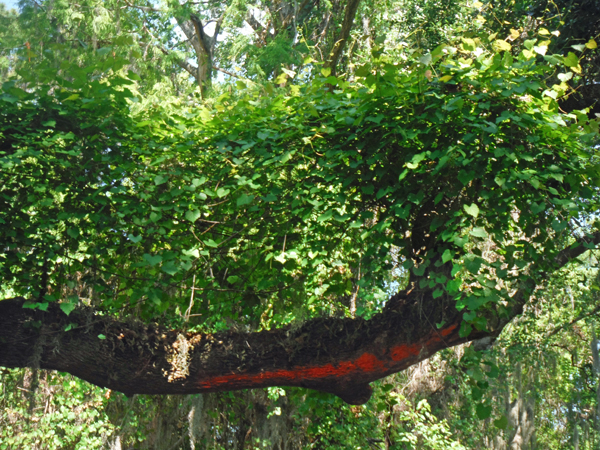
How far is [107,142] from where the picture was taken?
11.8 feet

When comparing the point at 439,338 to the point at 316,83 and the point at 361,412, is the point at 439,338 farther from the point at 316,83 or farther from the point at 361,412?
the point at 361,412

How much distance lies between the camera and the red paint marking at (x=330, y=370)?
370 cm

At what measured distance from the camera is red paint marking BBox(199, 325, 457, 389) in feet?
12.1

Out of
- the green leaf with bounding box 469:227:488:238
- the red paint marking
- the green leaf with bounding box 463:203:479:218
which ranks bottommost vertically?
the red paint marking

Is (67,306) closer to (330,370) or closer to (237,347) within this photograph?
(237,347)

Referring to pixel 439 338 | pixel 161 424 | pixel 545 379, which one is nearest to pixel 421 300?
pixel 439 338

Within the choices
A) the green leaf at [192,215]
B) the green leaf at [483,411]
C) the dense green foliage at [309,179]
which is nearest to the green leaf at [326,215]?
the dense green foliage at [309,179]

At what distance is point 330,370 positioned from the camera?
3.87 meters

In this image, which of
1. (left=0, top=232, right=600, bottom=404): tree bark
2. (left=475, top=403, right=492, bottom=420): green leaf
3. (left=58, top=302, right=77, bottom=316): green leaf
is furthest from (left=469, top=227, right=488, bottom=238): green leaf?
(left=58, top=302, right=77, bottom=316): green leaf

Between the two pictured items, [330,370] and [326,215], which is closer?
[326,215]

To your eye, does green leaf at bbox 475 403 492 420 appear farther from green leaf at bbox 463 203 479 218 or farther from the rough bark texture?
green leaf at bbox 463 203 479 218

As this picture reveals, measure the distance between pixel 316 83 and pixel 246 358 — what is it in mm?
1936

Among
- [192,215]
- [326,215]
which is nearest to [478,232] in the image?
[326,215]

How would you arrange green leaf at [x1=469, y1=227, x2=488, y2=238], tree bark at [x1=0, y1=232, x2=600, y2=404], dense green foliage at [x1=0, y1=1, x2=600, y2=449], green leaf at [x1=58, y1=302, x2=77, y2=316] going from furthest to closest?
tree bark at [x1=0, y1=232, x2=600, y2=404], green leaf at [x1=58, y1=302, x2=77, y2=316], dense green foliage at [x1=0, y1=1, x2=600, y2=449], green leaf at [x1=469, y1=227, x2=488, y2=238]
